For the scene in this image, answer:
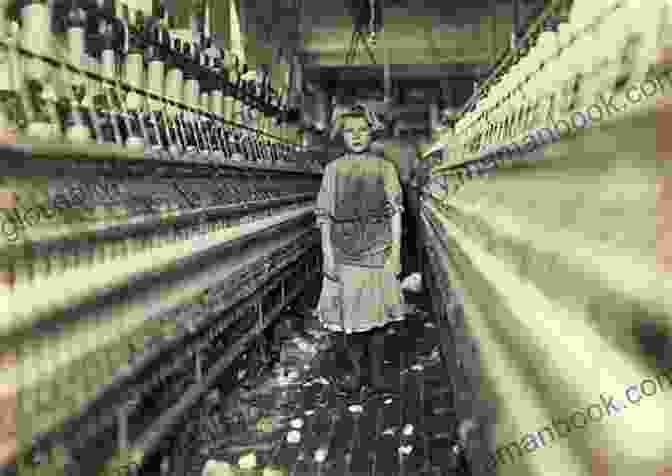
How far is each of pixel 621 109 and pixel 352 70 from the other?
11.0m

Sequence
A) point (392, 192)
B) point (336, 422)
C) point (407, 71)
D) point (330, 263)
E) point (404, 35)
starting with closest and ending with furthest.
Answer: point (336, 422), point (392, 192), point (330, 263), point (404, 35), point (407, 71)

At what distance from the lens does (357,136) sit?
357 cm

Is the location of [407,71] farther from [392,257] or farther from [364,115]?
[392,257]

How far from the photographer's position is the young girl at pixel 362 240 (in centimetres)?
349

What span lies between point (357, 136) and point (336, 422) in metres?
1.52

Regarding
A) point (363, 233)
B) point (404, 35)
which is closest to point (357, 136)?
point (363, 233)

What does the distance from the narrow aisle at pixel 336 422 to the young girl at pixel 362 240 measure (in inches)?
9.5

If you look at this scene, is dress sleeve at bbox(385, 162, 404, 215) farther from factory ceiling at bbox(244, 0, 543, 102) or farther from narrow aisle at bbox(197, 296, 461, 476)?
factory ceiling at bbox(244, 0, 543, 102)

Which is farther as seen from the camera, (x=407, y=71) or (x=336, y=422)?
(x=407, y=71)

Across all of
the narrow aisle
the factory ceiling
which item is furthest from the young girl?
the factory ceiling

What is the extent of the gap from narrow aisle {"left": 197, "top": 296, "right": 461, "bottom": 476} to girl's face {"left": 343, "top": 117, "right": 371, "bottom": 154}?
1.27 meters

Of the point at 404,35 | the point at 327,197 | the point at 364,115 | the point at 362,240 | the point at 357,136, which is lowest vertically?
the point at 362,240

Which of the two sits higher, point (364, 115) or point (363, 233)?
point (364, 115)

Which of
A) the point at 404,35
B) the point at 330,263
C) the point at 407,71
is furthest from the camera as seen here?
the point at 407,71
